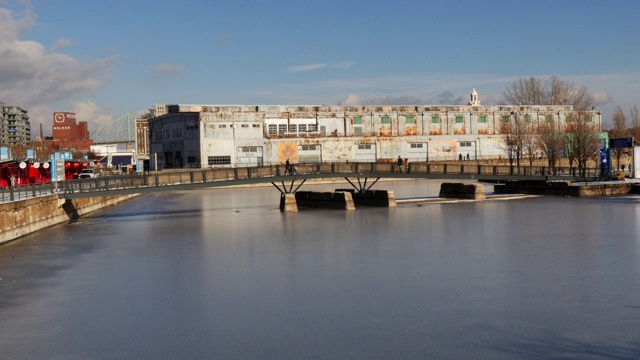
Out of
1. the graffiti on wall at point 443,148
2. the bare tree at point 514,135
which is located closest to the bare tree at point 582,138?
the bare tree at point 514,135

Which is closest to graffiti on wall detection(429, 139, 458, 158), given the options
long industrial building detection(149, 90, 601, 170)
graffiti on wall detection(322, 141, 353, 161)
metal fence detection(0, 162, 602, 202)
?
long industrial building detection(149, 90, 601, 170)

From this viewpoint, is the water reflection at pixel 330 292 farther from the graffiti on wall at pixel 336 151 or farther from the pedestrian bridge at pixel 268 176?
the graffiti on wall at pixel 336 151

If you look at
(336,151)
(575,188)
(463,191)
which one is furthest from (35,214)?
(336,151)

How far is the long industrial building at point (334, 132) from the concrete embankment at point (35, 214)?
4792 cm

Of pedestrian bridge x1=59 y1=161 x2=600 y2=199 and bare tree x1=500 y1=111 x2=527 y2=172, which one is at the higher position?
bare tree x1=500 y1=111 x2=527 y2=172

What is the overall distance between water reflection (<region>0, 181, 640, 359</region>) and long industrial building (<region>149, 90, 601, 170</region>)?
212 ft

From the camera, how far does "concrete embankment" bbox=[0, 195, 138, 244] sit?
128 feet

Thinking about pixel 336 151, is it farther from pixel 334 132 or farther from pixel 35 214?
pixel 35 214

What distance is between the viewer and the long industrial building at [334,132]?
108812mm

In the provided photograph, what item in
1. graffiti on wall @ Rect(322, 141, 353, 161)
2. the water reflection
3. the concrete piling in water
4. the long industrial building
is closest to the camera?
the water reflection

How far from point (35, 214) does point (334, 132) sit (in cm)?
7112

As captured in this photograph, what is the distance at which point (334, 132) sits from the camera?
113m

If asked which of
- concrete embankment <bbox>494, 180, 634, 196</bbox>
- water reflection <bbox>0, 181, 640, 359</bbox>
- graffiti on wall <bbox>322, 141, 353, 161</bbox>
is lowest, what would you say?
water reflection <bbox>0, 181, 640, 359</bbox>

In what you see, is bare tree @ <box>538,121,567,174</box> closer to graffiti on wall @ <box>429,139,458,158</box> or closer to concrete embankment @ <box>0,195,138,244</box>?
graffiti on wall @ <box>429,139,458,158</box>
